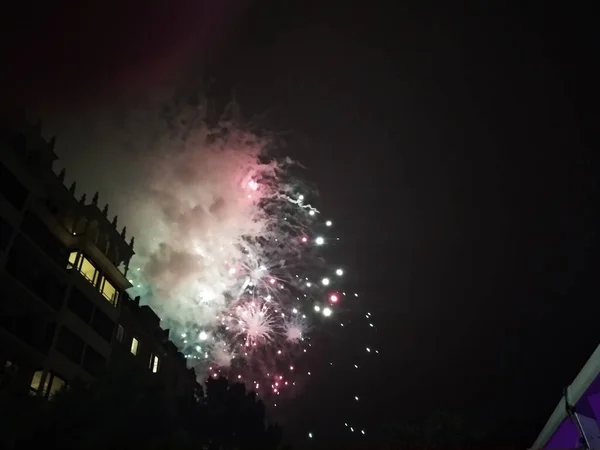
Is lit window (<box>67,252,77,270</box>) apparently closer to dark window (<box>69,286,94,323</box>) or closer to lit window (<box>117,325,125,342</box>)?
dark window (<box>69,286,94,323</box>)

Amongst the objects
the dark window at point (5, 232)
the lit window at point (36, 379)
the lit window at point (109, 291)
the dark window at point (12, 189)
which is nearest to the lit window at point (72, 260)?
the lit window at point (109, 291)

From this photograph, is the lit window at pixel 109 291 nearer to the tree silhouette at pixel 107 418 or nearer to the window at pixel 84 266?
the window at pixel 84 266

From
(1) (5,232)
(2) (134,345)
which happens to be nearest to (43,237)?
(1) (5,232)

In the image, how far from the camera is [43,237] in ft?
82.7

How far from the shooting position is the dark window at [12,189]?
22234 mm

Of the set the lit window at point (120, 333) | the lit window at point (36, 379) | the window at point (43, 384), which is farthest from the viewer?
the lit window at point (120, 333)

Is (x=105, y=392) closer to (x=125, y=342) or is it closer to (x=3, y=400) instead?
(x=3, y=400)

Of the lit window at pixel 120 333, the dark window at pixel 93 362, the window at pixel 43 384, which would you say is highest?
the lit window at pixel 120 333

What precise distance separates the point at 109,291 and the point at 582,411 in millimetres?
27926

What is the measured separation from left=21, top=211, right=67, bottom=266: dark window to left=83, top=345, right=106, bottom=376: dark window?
5.04 m

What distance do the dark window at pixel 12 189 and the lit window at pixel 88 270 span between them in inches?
216

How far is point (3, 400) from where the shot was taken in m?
16.9

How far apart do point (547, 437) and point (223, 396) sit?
23.3 meters

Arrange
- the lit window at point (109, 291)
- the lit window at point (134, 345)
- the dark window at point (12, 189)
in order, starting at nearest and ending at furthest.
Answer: the dark window at point (12, 189)
the lit window at point (109, 291)
the lit window at point (134, 345)
